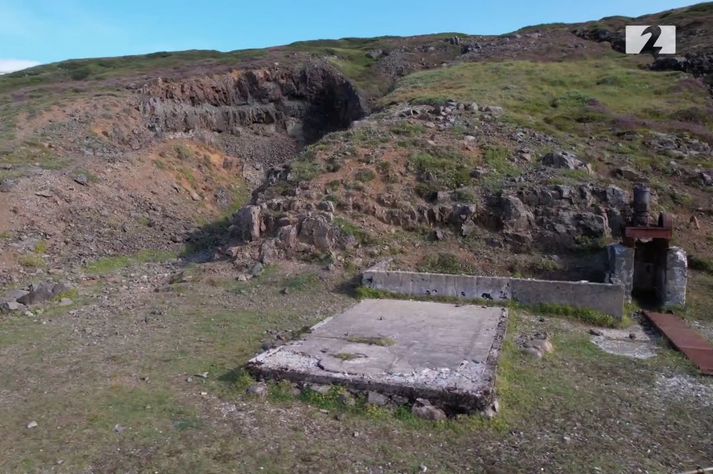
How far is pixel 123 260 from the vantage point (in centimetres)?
1468

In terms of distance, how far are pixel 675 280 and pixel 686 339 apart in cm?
236

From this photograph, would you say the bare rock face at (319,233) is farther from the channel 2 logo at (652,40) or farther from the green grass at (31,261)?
the channel 2 logo at (652,40)

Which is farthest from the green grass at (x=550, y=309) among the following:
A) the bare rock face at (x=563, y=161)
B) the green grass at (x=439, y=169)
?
the bare rock face at (x=563, y=161)

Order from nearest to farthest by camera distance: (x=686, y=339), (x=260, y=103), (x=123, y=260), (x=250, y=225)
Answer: (x=686, y=339) → (x=250, y=225) → (x=123, y=260) → (x=260, y=103)

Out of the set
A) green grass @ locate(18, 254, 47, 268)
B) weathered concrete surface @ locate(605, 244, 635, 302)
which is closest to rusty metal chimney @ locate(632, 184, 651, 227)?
weathered concrete surface @ locate(605, 244, 635, 302)

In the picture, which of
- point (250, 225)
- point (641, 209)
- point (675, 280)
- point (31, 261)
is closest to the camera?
point (675, 280)

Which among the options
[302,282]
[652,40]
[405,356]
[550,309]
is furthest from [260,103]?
[405,356]

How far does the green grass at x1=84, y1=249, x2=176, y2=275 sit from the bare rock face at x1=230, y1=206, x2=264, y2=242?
2.36 m

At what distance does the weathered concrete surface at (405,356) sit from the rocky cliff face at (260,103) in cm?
2190

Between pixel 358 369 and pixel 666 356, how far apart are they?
4.76 meters

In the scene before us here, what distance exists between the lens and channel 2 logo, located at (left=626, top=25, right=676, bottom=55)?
119 feet

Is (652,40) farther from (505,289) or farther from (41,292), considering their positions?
(41,292)

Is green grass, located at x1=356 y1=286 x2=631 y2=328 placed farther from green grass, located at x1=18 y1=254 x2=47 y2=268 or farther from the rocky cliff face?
the rocky cliff face

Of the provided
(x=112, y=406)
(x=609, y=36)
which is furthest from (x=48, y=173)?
(x=609, y=36)
